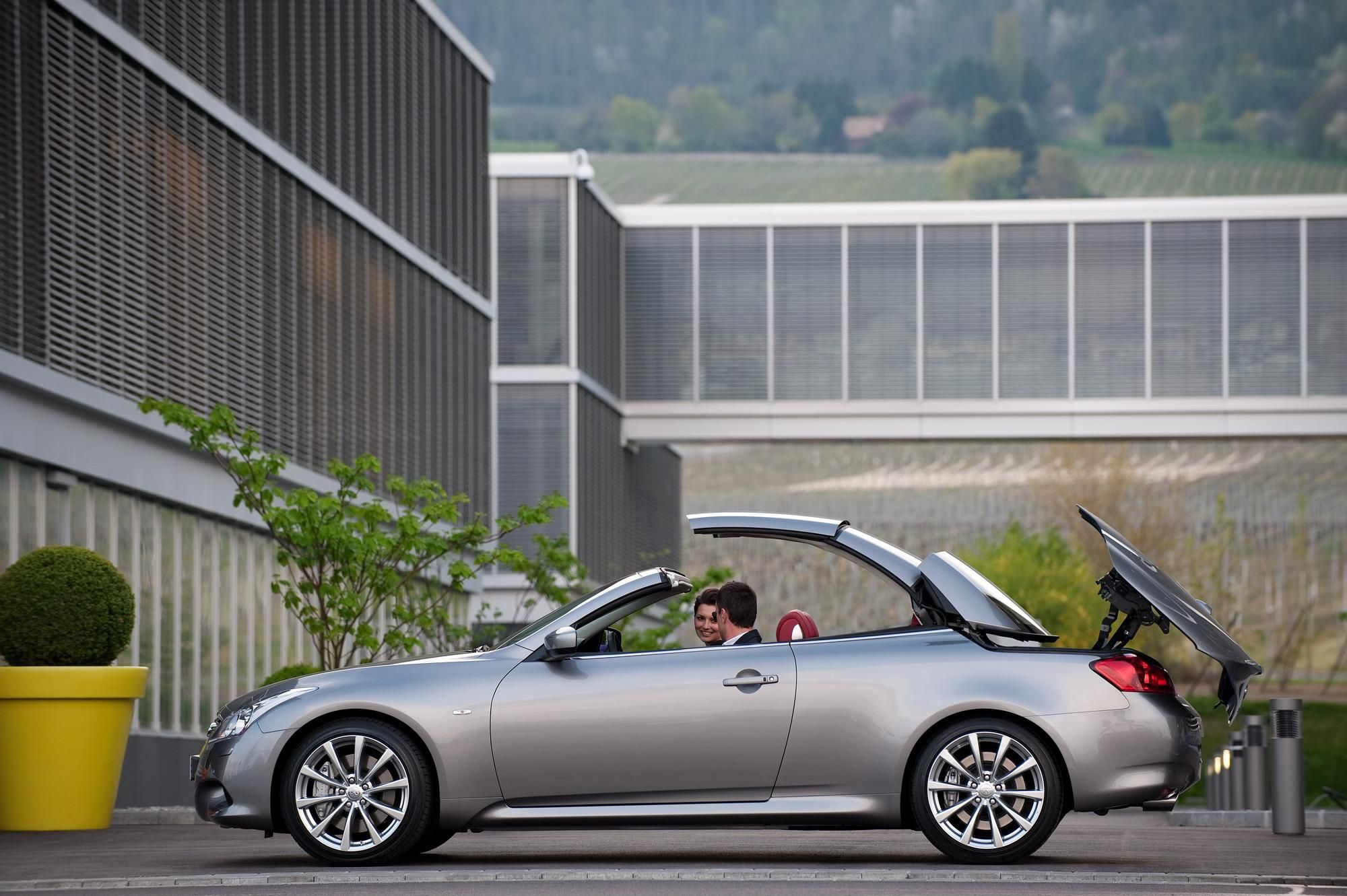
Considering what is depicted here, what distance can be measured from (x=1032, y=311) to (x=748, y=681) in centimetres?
3134

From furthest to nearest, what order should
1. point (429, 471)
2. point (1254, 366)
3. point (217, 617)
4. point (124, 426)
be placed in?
point (1254, 366) < point (429, 471) < point (217, 617) < point (124, 426)

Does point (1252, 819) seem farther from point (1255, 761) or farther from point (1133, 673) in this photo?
point (1133, 673)

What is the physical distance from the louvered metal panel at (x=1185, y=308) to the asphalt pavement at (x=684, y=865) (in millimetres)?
26914

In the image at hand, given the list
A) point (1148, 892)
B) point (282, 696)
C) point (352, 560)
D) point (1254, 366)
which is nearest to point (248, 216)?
point (352, 560)

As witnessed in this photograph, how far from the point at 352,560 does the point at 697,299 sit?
24254 mm

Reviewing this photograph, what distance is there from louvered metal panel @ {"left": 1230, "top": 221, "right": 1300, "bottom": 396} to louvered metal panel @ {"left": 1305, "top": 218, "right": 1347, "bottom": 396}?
0.27m

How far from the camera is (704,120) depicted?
167 metres

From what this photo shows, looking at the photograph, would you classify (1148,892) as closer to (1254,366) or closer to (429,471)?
(429,471)

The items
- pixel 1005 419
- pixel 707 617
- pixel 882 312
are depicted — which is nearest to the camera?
pixel 707 617

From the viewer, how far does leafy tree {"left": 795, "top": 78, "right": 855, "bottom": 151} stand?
16612 cm

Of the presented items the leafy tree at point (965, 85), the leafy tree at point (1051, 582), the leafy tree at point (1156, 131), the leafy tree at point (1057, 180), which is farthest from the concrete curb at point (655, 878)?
the leafy tree at point (965, 85)

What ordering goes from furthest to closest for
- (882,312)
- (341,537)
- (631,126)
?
(631,126) < (882,312) < (341,537)

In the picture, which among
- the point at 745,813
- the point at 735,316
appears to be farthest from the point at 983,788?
the point at 735,316

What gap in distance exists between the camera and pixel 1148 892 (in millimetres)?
8430
